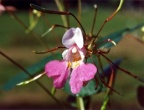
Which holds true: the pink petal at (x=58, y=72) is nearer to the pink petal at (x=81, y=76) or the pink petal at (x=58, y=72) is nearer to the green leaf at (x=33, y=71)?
the pink petal at (x=81, y=76)

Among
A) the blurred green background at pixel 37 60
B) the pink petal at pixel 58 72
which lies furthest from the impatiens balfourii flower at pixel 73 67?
the blurred green background at pixel 37 60

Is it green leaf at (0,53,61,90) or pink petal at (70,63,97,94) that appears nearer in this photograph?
pink petal at (70,63,97,94)

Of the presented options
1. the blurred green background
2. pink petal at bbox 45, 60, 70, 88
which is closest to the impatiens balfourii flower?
pink petal at bbox 45, 60, 70, 88

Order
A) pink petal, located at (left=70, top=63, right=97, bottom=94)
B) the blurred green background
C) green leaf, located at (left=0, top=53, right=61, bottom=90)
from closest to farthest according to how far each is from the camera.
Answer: pink petal, located at (left=70, top=63, right=97, bottom=94), green leaf, located at (left=0, top=53, right=61, bottom=90), the blurred green background

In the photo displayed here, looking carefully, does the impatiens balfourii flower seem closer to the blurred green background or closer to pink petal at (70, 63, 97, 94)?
pink petal at (70, 63, 97, 94)

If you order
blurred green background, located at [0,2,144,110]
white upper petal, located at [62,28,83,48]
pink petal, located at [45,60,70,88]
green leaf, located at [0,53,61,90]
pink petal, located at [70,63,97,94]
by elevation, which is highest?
blurred green background, located at [0,2,144,110]

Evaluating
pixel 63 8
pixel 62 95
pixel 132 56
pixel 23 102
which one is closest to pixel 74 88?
pixel 63 8

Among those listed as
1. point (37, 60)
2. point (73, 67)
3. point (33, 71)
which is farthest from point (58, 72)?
point (37, 60)

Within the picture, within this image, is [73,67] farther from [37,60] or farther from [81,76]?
[37,60]
